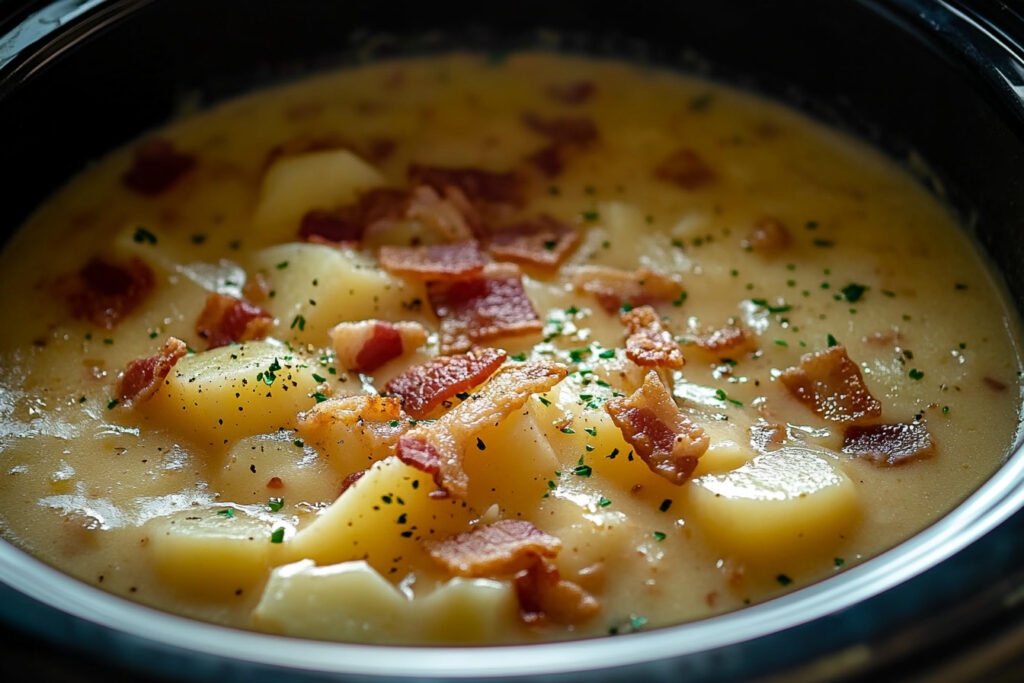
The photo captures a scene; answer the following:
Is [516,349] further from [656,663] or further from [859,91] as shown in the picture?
[859,91]

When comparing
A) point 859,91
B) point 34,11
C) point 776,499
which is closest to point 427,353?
point 776,499

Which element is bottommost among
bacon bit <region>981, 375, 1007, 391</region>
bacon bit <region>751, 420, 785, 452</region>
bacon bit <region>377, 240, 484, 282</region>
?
bacon bit <region>981, 375, 1007, 391</region>

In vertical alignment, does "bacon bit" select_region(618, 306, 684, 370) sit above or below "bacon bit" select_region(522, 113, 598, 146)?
below

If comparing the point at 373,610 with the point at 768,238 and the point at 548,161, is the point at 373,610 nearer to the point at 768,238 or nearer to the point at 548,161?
the point at 768,238

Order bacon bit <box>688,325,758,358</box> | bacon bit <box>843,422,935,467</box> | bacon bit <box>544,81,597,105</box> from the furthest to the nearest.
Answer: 1. bacon bit <box>544,81,597,105</box>
2. bacon bit <box>688,325,758,358</box>
3. bacon bit <box>843,422,935,467</box>

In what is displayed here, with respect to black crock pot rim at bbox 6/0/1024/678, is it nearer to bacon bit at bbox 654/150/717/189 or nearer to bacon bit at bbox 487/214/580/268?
bacon bit at bbox 487/214/580/268

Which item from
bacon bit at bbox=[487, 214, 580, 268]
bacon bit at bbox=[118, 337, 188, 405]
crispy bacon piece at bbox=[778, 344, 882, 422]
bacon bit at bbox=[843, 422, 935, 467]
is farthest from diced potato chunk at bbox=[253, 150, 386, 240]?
bacon bit at bbox=[843, 422, 935, 467]

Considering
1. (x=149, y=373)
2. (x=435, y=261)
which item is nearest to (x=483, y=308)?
(x=435, y=261)
